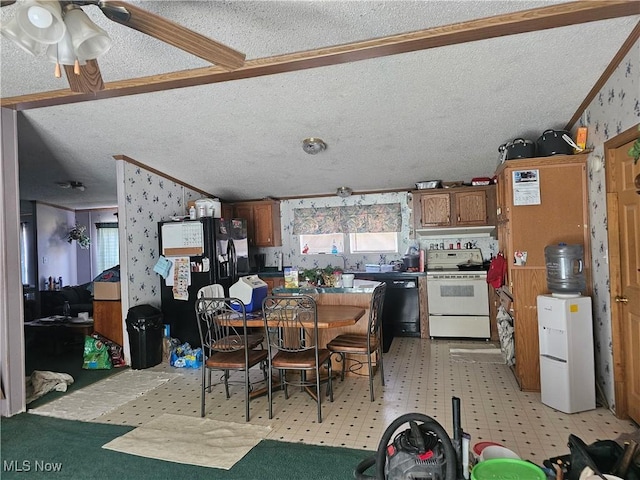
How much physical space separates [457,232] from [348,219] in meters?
1.57

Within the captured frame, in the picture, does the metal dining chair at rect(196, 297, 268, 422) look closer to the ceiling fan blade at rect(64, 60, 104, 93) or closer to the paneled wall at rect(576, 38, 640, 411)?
the ceiling fan blade at rect(64, 60, 104, 93)

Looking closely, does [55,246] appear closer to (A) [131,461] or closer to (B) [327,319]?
(A) [131,461]

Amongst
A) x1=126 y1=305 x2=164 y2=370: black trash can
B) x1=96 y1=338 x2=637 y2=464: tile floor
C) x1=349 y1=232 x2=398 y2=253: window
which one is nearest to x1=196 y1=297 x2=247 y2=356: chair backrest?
x1=96 y1=338 x2=637 y2=464: tile floor

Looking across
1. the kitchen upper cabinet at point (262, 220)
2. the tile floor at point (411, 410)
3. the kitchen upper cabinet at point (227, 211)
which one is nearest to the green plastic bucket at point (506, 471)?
the tile floor at point (411, 410)

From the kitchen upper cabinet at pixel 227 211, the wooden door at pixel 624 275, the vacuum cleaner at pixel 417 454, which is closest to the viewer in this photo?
the vacuum cleaner at pixel 417 454

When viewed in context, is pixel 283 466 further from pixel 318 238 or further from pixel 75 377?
pixel 318 238

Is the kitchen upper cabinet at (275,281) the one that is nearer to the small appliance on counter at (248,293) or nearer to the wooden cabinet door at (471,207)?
the small appliance on counter at (248,293)

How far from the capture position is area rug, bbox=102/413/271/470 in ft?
7.64

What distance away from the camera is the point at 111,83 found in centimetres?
280

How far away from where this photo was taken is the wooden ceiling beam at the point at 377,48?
207 centimetres

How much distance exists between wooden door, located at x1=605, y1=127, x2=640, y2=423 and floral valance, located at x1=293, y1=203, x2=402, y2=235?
10.1 feet

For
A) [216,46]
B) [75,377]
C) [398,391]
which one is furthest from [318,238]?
[216,46]

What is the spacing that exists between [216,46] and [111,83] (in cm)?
159

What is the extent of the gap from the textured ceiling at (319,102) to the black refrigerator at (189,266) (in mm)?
757
